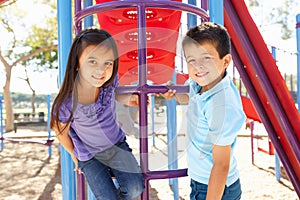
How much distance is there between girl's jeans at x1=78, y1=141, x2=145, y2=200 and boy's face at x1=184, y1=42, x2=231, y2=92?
0.41 m

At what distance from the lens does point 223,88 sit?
110cm

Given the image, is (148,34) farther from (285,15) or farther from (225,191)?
(285,15)

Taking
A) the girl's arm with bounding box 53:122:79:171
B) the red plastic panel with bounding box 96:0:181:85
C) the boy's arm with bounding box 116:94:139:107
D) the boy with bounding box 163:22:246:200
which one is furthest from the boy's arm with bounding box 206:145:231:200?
the red plastic panel with bounding box 96:0:181:85

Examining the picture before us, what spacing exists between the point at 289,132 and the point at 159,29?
3.67 ft

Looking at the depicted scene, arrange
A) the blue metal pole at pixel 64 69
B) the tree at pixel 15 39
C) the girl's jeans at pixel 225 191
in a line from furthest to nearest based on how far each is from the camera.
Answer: the tree at pixel 15 39 < the blue metal pole at pixel 64 69 < the girl's jeans at pixel 225 191

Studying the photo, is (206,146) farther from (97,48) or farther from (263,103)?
(263,103)

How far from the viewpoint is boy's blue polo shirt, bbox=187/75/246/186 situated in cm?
104

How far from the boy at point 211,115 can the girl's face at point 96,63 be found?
0.91ft

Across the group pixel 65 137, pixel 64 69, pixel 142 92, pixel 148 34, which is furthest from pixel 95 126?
pixel 148 34

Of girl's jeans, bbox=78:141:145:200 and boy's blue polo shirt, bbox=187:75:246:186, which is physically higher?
boy's blue polo shirt, bbox=187:75:246:186

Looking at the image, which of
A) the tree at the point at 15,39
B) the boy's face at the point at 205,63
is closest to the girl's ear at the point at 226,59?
the boy's face at the point at 205,63

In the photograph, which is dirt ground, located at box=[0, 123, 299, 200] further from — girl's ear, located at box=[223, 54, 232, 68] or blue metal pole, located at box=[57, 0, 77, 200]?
girl's ear, located at box=[223, 54, 232, 68]

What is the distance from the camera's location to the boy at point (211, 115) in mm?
1039

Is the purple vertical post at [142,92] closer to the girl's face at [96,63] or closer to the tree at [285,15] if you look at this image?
the girl's face at [96,63]
